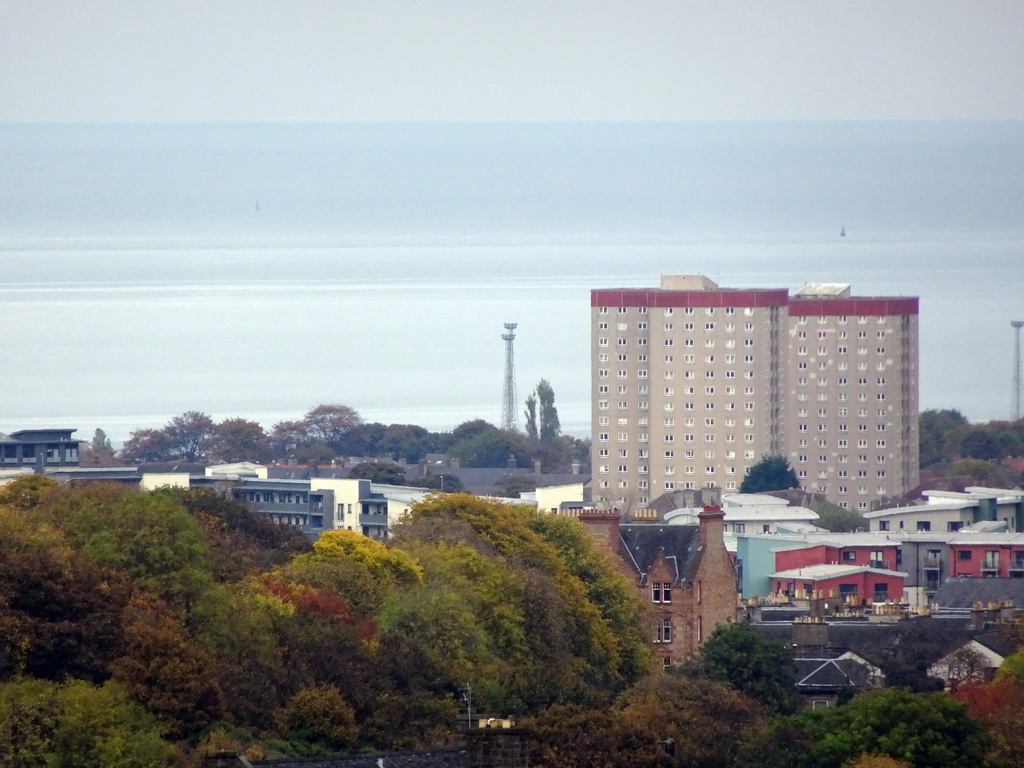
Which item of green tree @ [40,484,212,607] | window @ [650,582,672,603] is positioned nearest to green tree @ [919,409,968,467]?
window @ [650,582,672,603]

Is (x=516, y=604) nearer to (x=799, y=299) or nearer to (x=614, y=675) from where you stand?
(x=614, y=675)

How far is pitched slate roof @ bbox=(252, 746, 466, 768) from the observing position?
917 inches

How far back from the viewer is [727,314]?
4269 inches

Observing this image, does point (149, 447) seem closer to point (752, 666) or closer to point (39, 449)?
point (39, 449)

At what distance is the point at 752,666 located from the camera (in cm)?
3456

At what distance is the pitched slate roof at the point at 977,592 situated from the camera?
50.2 m

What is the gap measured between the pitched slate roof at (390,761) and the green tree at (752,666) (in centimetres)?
1017

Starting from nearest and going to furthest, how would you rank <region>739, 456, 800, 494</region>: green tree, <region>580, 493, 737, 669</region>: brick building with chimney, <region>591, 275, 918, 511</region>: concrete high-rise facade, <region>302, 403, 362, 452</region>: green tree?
1. <region>580, 493, 737, 669</region>: brick building with chimney
2. <region>739, 456, 800, 494</region>: green tree
3. <region>591, 275, 918, 511</region>: concrete high-rise facade
4. <region>302, 403, 362, 452</region>: green tree

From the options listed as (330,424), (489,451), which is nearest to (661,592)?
(489,451)

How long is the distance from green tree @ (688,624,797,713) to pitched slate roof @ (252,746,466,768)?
33.4 ft

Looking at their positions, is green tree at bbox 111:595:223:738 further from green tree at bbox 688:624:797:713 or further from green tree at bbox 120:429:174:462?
green tree at bbox 120:429:174:462

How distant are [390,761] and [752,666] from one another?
11.4 m

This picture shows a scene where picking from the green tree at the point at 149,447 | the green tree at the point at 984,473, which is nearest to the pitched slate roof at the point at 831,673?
the green tree at the point at 984,473

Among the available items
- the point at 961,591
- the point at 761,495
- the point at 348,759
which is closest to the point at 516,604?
the point at 348,759
